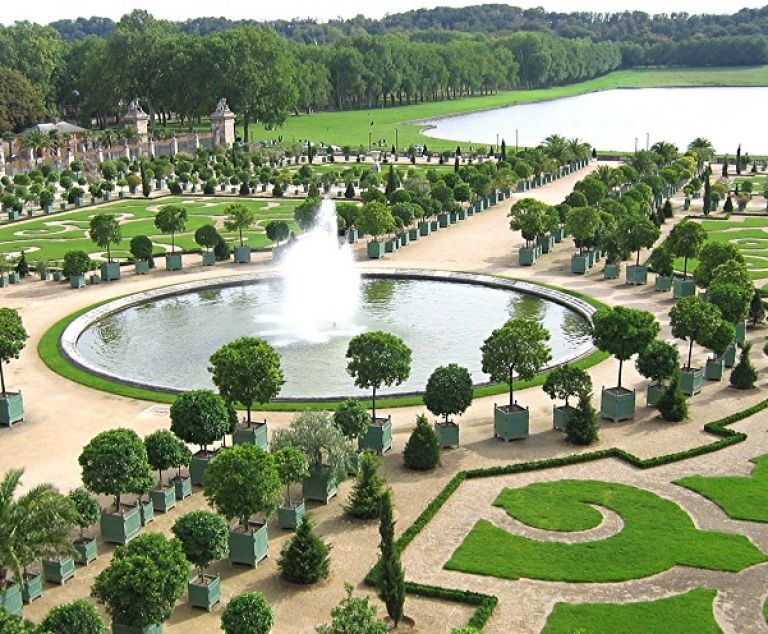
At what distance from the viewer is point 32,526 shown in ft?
69.8

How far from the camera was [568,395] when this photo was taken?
3162 cm

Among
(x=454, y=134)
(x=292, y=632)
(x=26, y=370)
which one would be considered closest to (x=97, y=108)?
(x=454, y=134)

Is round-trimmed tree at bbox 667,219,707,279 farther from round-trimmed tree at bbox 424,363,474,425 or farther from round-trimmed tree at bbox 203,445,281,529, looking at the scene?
round-trimmed tree at bbox 203,445,281,529

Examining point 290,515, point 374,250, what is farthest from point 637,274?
point 290,515

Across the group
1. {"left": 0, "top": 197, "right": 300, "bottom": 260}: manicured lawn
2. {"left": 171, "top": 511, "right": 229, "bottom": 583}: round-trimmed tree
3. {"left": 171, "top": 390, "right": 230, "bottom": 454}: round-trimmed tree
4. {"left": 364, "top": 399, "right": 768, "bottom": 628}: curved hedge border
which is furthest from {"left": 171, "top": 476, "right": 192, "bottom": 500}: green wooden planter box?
{"left": 0, "top": 197, "right": 300, "bottom": 260}: manicured lawn

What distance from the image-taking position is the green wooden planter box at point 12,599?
70.7 ft

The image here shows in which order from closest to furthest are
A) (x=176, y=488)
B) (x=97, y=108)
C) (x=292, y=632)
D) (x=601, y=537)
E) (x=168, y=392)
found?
(x=292, y=632) < (x=601, y=537) < (x=176, y=488) < (x=168, y=392) < (x=97, y=108)

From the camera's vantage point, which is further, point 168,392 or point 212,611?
point 168,392

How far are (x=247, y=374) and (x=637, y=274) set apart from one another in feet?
84.2

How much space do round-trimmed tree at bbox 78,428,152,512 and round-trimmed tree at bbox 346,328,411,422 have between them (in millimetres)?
7774

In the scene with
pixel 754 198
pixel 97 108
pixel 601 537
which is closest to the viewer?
pixel 601 537

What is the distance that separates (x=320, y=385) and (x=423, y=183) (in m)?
37.9

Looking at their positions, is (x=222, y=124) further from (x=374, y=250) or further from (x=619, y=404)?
(x=619, y=404)

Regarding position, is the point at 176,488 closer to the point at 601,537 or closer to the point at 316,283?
the point at 601,537
